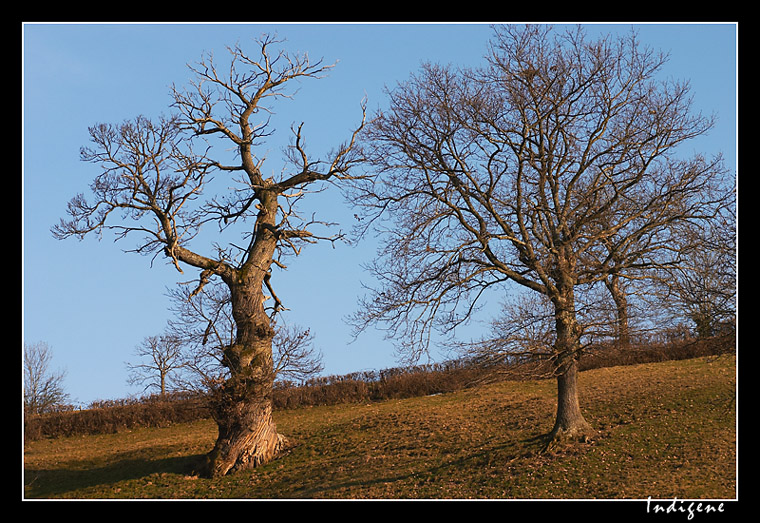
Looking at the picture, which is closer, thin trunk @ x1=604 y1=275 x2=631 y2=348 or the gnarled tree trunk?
thin trunk @ x1=604 y1=275 x2=631 y2=348

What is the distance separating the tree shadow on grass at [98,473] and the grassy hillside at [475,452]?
0.06 metres

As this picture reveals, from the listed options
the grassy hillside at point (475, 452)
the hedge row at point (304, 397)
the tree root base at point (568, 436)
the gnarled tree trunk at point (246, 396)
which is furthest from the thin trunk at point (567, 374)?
the hedge row at point (304, 397)

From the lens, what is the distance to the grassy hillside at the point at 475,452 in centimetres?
1406

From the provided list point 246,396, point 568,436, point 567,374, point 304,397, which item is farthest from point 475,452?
point 304,397

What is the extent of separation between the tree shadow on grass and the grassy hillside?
58mm

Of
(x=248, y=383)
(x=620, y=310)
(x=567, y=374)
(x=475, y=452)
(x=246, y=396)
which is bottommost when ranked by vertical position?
(x=475, y=452)

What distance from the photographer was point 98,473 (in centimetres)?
1900

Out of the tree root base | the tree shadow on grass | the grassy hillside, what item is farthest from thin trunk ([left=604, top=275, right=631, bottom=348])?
the tree shadow on grass

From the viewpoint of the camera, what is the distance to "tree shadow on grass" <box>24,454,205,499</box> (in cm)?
1786

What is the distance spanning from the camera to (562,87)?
16.6 m

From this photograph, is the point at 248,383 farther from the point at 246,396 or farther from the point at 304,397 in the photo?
the point at 304,397

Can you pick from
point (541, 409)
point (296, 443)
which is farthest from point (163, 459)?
point (541, 409)

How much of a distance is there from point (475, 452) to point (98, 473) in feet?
32.7

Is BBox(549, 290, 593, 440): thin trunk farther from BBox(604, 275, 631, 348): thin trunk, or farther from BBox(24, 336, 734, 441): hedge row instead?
BBox(24, 336, 734, 441): hedge row
